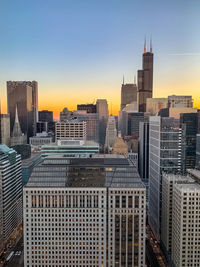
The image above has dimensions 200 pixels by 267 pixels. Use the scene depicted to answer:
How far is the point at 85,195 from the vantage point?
6700 cm

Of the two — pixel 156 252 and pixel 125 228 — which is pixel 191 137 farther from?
pixel 125 228

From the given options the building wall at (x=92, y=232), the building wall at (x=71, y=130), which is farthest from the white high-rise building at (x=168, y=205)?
the building wall at (x=71, y=130)

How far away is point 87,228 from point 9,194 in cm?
4325

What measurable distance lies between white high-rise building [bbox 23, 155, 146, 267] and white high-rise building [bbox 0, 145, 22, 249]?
28.9 metres

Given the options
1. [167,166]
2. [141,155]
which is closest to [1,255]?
[167,166]

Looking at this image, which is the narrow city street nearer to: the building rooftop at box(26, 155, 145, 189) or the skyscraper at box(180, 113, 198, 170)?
the building rooftop at box(26, 155, 145, 189)

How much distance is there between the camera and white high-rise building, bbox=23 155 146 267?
218 feet

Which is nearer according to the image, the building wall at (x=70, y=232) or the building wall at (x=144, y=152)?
the building wall at (x=70, y=232)

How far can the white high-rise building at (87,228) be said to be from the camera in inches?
2616

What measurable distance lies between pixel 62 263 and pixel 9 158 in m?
47.8

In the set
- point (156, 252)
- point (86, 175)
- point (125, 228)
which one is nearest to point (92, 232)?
point (125, 228)

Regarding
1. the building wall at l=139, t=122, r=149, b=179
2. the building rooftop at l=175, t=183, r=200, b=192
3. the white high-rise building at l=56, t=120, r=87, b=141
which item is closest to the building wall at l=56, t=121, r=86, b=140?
the white high-rise building at l=56, t=120, r=87, b=141

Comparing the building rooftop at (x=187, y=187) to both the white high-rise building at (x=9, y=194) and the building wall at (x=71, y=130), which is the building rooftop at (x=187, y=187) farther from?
the building wall at (x=71, y=130)

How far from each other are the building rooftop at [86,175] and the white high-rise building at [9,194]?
27.9 meters
